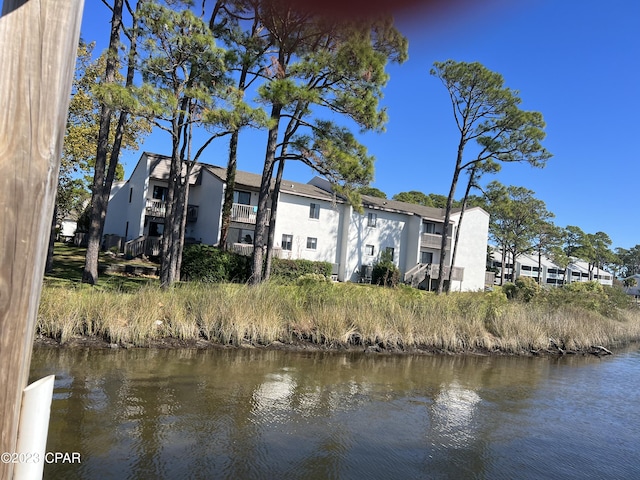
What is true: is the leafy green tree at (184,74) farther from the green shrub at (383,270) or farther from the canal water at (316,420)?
the green shrub at (383,270)

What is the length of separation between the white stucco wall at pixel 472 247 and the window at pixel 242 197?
1896cm

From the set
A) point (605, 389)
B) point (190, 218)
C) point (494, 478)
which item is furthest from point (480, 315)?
point (190, 218)

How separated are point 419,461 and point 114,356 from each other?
6317 millimetres

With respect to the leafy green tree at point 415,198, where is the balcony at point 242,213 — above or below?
below

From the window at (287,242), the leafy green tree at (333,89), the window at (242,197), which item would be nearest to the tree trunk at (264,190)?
the leafy green tree at (333,89)

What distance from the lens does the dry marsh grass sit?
382 inches

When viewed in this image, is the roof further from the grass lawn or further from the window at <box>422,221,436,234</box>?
the window at <box>422,221,436,234</box>

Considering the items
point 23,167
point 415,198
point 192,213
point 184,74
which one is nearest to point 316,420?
point 23,167

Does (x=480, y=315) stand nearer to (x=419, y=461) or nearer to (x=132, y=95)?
(x=419, y=461)

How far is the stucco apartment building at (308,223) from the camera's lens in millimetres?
30859

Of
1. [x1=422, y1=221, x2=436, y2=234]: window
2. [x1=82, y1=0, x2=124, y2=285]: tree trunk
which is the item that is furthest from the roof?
[x1=82, y1=0, x2=124, y2=285]: tree trunk

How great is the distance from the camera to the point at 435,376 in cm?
973

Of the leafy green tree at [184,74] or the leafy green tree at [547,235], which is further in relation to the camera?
the leafy green tree at [547,235]

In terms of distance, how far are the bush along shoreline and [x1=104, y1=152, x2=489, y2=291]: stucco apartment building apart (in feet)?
47.9
